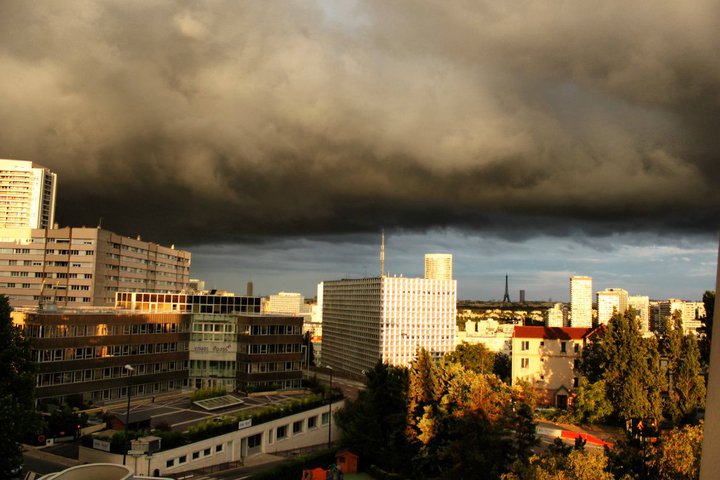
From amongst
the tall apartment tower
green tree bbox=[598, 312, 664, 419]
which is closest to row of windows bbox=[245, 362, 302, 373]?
green tree bbox=[598, 312, 664, 419]

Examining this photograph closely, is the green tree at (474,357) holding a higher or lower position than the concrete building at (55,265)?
lower

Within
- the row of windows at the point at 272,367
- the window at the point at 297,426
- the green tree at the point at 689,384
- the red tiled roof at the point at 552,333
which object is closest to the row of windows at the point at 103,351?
the row of windows at the point at 272,367

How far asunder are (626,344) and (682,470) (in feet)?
141

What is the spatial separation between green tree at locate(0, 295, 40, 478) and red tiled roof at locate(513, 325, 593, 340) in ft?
209

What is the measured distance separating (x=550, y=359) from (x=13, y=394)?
218ft

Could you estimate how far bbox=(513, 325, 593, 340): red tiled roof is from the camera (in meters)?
80.4

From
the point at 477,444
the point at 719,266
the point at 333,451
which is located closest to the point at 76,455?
the point at 333,451

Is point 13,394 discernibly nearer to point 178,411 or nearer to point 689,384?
point 178,411

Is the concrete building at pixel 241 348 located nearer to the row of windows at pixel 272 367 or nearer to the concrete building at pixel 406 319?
the row of windows at pixel 272 367

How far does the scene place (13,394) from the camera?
110ft

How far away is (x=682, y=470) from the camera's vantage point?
76.7ft

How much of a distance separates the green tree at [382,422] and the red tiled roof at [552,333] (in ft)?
110

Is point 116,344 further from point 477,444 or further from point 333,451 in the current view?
point 477,444

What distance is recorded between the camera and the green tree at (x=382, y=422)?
48344mm
